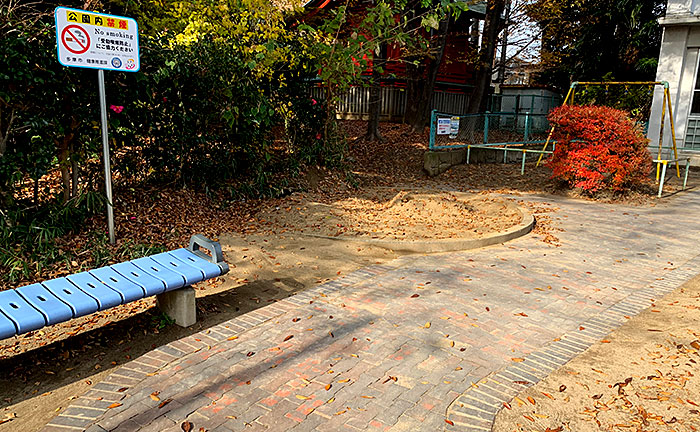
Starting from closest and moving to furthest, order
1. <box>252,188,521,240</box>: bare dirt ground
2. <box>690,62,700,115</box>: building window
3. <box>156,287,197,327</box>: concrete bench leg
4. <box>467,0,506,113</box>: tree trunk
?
<box>156,287,197,327</box>: concrete bench leg
<box>252,188,521,240</box>: bare dirt ground
<box>690,62,700,115</box>: building window
<box>467,0,506,113</box>: tree trunk

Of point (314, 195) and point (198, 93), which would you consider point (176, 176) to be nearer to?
point (198, 93)

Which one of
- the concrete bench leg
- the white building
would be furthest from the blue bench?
the white building

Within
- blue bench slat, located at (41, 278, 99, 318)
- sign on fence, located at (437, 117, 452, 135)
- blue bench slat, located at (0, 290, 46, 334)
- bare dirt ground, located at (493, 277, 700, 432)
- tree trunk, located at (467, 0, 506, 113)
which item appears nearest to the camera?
bare dirt ground, located at (493, 277, 700, 432)

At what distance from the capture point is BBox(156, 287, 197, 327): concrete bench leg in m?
4.48

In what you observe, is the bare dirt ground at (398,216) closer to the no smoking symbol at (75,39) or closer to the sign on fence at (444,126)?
the no smoking symbol at (75,39)

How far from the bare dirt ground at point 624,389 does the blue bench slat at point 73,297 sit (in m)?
2.90

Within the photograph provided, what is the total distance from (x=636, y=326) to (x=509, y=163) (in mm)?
12137

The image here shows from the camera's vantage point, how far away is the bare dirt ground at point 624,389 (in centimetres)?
314

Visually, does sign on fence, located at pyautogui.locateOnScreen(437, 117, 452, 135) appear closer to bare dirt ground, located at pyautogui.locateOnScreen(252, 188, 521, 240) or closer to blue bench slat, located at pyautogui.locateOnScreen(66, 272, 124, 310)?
bare dirt ground, located at pyautogui.locateOnScreen(252, 188, 521, 240)

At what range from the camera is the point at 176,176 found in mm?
8258

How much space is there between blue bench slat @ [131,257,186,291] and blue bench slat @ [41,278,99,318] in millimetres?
585

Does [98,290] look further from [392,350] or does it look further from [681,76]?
[681,76]

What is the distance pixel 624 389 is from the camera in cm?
351

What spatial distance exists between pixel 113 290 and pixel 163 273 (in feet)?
1.61
